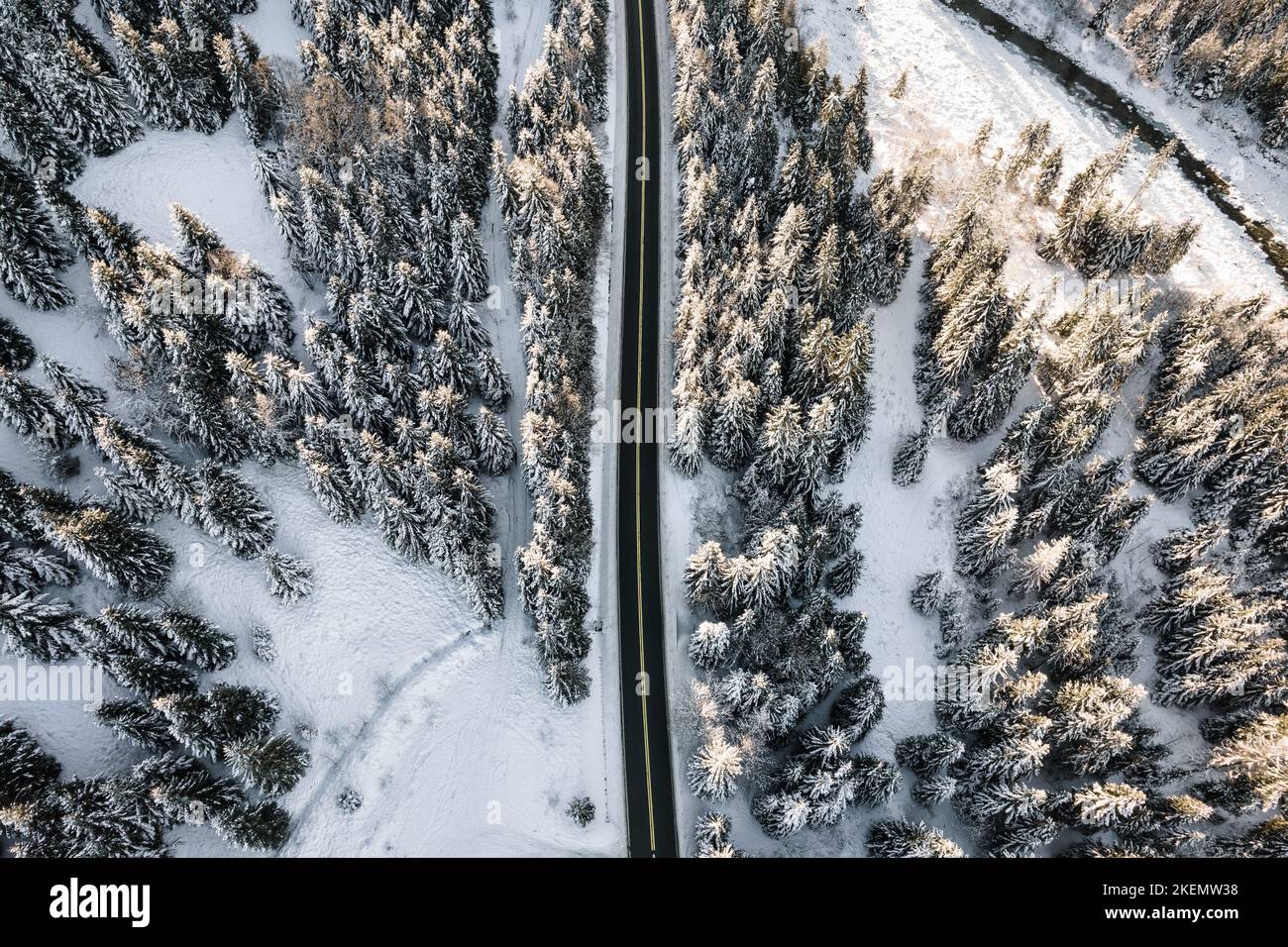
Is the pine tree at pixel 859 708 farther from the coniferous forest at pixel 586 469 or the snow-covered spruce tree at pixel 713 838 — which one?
the snow-covered spruce tree at pixel 713 838

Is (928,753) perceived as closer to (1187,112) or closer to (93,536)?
(93,536)

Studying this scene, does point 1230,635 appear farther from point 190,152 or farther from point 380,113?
point 190,152

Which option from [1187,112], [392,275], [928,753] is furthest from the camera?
[1187,112]

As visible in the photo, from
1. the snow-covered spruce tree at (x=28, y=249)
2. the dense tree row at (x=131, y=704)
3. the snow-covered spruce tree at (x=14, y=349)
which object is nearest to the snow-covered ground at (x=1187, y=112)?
the dense tree row at (x=131, y=704)

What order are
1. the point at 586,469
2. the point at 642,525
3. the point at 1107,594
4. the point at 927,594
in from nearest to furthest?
1. the point at 1107,594
2. the point at 927,594
3. the point at 642,525
4. the point at 586,469

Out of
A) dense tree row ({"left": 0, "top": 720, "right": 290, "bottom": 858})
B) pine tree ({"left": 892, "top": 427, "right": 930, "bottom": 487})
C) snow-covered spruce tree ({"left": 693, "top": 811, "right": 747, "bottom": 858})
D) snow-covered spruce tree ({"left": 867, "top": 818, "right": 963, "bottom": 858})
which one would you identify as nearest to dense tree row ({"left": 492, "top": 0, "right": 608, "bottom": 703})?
snow-covered spruce tree ({"left": 693, "top": 811, "right": 747, "bottom": 858})

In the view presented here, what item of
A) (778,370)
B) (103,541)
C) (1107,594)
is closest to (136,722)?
(103,541)

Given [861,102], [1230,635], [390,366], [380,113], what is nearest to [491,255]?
[380,113]

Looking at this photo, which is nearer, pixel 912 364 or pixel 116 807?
pixel 116 807
